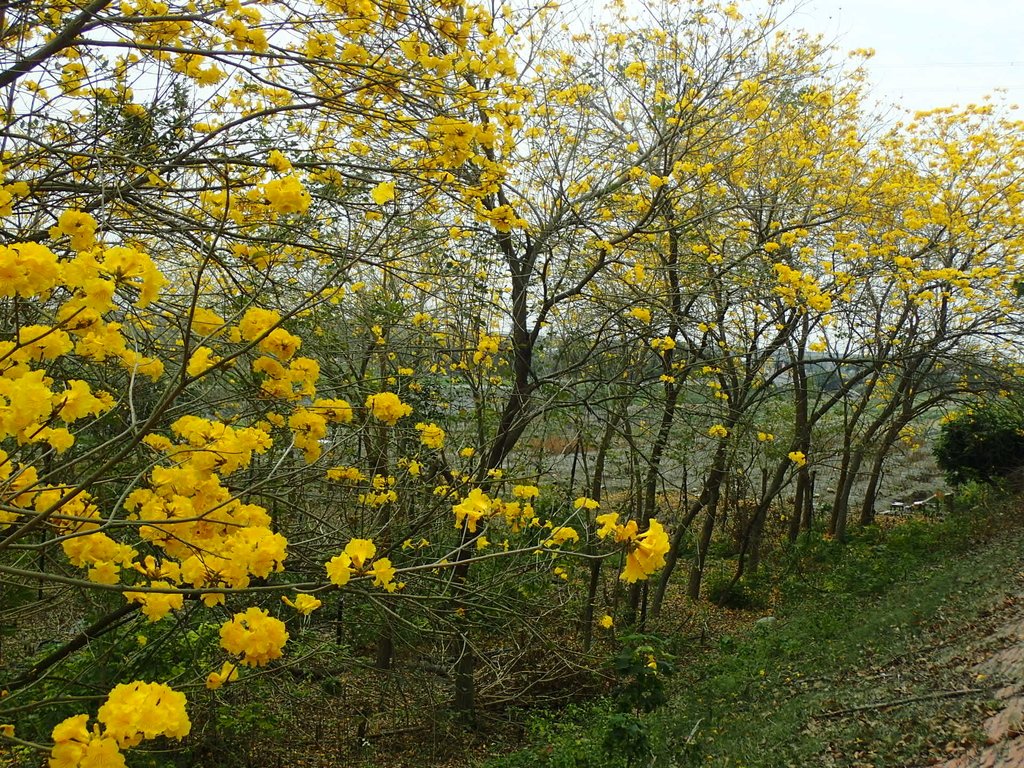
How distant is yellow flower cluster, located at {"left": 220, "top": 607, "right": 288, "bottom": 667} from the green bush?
530 inches

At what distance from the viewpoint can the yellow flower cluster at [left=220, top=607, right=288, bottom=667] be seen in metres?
1.58

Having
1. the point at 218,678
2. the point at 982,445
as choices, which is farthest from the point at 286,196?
the point at 982,445

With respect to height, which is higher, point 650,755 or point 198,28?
point 198,28

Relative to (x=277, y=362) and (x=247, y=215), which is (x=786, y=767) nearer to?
(x=277, y=362)

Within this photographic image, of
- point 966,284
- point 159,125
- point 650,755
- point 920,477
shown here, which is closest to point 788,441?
point 966,284

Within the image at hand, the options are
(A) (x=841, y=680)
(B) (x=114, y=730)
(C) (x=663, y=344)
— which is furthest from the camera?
(A) (x=841, y=680)

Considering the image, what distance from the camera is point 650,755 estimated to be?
191 inches

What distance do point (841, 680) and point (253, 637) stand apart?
589 cm

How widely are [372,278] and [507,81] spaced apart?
2.04 meters

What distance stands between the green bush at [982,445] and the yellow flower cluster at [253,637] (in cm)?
1346

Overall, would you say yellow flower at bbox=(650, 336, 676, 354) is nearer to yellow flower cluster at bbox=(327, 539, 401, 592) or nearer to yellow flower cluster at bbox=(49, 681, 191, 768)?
yellow flower cluster at bbox=(327, 539, 401, 592)

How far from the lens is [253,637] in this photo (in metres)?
1.60

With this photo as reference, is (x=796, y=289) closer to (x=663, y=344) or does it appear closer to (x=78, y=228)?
(x=663, y=344)

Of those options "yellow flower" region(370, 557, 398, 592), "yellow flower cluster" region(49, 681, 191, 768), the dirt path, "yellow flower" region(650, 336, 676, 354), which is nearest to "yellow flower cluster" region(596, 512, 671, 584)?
"yellow flower" region(370, 557, 398, 592)
